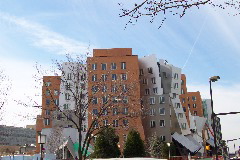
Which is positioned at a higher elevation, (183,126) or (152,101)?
(152,101)

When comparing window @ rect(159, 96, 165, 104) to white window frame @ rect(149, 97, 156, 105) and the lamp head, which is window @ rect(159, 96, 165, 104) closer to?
white window frame @ rect(149, 97, 156, 105)

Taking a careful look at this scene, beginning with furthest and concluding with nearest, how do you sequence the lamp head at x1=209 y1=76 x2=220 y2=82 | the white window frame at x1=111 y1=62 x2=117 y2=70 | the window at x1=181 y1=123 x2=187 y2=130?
the window at x1=181 y1=123 x2=187 y2=130
the white window frame at x1=111 y1=62 x2=117 y2=70
the lamp head at x1=209 y1=76 x2=220 y2=82

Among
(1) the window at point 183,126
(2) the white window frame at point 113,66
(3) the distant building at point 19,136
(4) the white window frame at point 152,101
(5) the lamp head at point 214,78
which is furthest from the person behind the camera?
(3) the distant building at point 19,136

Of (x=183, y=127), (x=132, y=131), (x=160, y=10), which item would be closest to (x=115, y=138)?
(x=132, y=131)

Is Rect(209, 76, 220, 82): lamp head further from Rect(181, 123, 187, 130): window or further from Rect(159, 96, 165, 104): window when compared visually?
Rect(181, 123, 187, 130): window

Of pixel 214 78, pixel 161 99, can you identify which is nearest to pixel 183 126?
pixel 161 99

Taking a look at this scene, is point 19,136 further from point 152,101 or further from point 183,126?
point 152,101

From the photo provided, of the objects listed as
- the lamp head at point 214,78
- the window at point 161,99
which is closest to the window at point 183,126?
the window at point 161,99

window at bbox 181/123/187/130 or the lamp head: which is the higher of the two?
the lamp head

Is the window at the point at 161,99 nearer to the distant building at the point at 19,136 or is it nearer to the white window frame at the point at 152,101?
the white window frame at the point at 152,101

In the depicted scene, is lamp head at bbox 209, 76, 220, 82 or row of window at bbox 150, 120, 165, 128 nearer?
lamp head at bbox 209, 76, 220, 82

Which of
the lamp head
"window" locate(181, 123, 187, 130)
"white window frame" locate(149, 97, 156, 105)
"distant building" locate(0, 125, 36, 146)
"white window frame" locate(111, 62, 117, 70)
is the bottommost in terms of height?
"distant building" locate(0, 125, 36, 146)

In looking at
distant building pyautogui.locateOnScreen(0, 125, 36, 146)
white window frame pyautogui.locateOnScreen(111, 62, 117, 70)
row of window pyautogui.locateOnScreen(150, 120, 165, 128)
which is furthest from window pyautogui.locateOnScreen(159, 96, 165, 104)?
distant building pyautogui.locateOnScreen(0, 125, 36, 146)

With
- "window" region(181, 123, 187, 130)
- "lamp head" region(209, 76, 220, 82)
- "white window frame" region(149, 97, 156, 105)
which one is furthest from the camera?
"window" region(181, 123, 187, 130)
